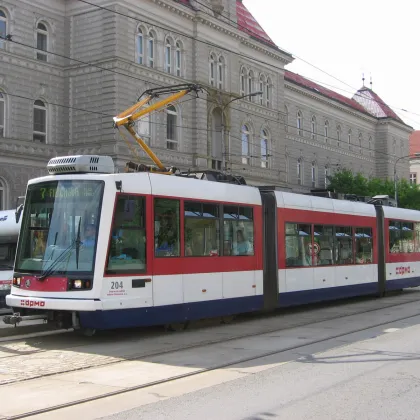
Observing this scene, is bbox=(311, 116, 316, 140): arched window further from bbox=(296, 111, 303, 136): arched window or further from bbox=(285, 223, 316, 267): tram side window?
bbox=(285, 223, 316, 267): tram side window

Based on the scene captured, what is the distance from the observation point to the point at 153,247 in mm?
12031

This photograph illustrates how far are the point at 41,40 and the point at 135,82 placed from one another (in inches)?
211

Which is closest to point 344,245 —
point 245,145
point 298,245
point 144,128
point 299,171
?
point 298,245

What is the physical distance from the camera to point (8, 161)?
32781 mm

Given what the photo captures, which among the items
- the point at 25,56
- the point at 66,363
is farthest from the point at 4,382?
the point at 25,56

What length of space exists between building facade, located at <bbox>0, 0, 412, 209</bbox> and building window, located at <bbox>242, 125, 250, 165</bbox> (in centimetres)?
10

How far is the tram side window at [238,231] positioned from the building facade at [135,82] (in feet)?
49.9

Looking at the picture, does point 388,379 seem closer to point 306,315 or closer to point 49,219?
point 49,219

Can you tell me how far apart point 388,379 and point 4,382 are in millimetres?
4744

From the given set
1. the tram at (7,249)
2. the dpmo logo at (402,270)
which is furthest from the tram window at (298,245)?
the tram at (7,249)

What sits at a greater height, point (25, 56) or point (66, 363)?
point (25, 56)

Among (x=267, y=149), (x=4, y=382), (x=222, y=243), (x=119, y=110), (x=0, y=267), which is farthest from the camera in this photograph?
(x=267, y=149)

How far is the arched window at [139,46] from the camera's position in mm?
36531

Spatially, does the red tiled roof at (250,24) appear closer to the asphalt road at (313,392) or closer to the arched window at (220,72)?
the arched window at (220,72)
